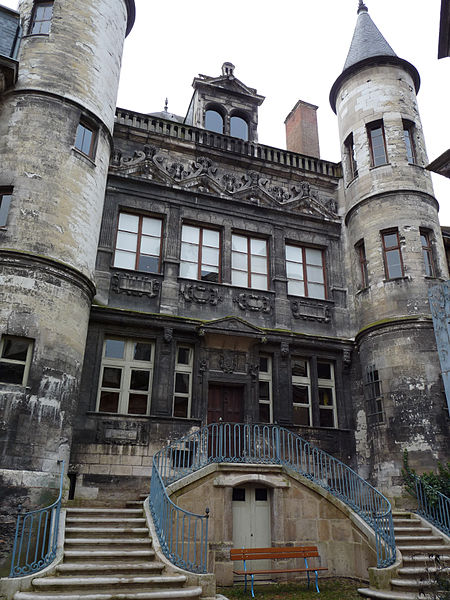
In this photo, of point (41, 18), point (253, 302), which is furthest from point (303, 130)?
point (41, 18)

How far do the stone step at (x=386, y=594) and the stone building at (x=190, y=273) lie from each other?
4250mm

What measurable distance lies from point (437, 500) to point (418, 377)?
312 centimetres

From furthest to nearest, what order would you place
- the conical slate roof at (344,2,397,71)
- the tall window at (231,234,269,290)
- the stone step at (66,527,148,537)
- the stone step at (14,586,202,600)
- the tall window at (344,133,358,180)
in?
the conical slate roof at (344,2,397,71) → the tall window at (344,133,358,180) → the tall window at (231,234,269,290) → the stone step at (66,527,148,537) → the stone step at (14,586,202,600)

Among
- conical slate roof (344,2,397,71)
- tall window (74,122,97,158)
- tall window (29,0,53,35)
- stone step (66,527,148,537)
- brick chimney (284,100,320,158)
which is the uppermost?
conical slate roof (344,2,397,71)

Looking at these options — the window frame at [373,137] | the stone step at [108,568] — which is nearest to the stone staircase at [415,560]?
the stone step at [108,568]

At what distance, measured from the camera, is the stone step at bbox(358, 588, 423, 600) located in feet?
26.8

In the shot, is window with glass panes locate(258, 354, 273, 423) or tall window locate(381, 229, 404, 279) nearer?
Answer: window with glass panes locate(258, 354, 273, 423)

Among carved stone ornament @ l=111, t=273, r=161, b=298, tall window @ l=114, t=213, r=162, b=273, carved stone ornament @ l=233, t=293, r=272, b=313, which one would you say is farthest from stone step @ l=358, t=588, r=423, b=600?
tall window @ l=114, t=213, r=162, b=273

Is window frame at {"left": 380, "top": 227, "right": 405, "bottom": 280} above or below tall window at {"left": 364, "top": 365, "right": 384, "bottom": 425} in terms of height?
above

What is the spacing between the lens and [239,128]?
59.7ft

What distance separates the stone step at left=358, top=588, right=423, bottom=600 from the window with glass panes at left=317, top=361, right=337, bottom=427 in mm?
5627

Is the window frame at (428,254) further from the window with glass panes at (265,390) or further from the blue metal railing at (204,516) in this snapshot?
the blue metal railing at (204,516)

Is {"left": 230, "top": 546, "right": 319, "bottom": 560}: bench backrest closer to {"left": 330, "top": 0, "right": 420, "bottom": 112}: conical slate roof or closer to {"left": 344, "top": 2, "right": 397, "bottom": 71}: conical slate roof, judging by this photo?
{"left": 330, "top": 0, "right": 420, "bottom": 112}: conical slate roof

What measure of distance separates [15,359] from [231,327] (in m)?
5.59
